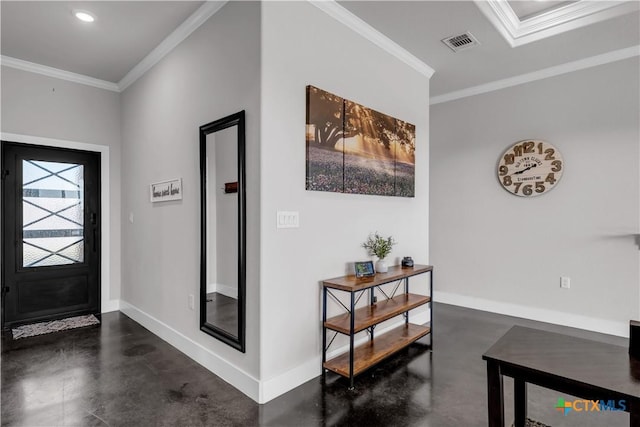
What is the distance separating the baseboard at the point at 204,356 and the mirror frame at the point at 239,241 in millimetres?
168

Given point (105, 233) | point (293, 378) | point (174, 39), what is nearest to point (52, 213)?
point (105, 233)

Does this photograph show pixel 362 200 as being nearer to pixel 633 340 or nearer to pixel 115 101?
pixel 633 340

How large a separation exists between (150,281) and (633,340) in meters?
3.85

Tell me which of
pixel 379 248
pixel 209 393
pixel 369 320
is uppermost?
pixel 379 248

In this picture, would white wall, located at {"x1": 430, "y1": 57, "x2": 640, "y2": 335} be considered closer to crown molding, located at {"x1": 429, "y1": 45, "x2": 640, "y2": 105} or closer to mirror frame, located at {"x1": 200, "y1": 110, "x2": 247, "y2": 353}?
crown molding, located at {"x1": 429, "y1": 45, "x2": 640, "y2": 105}

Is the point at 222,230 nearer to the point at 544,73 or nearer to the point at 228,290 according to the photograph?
the point at 228,290

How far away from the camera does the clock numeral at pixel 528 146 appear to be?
4.07 meters

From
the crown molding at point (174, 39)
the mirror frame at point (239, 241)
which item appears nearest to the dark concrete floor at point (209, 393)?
the mirror frame at point (239, 241)

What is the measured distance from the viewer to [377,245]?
3.08m

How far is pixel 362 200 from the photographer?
3057mm

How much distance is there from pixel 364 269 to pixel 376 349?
0.64 m

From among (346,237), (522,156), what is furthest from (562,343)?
(522,156)

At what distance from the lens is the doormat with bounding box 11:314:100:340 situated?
3527 millimetres

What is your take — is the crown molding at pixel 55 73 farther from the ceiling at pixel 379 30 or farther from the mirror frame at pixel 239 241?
the mirror frame at pixel 239 241
